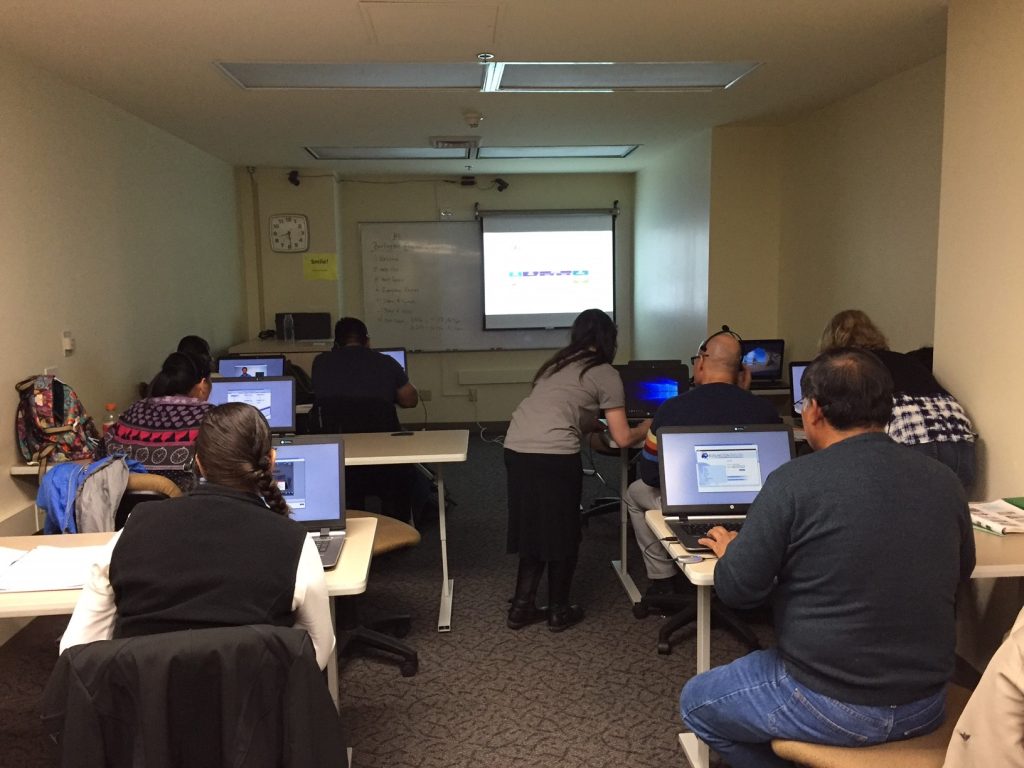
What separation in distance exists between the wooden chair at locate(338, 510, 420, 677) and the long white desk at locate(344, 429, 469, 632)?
0.19 meters

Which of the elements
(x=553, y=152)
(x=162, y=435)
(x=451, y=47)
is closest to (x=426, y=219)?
(x=553, y=152)

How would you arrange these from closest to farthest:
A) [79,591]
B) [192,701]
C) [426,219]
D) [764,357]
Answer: [192,701] → [79,591] → [764,357] → [426,219]

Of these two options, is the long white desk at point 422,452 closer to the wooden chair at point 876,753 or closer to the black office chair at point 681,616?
the black office chair at point 681,616

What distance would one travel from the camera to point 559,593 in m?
3.28

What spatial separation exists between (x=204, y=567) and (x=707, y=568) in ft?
3.96

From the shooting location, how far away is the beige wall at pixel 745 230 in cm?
525

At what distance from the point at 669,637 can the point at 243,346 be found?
4278mm

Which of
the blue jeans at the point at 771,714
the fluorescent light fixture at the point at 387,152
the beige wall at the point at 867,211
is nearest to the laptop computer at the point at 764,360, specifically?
the beige wall at the point at 867,211

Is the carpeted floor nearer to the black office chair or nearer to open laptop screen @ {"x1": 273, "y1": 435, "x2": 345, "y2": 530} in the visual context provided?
the black office chair

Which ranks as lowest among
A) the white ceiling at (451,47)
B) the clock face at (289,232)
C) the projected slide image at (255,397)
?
the projected slide image at (255,397)

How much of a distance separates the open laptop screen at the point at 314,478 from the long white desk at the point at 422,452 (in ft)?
2.83

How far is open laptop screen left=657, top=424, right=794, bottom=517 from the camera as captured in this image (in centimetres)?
244

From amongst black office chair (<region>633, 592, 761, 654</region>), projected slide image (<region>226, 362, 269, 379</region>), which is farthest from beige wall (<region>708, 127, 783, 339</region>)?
projected slide image (<region>226, 362, 269, 379</region>)

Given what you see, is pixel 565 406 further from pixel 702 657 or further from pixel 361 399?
pixel 361 399
